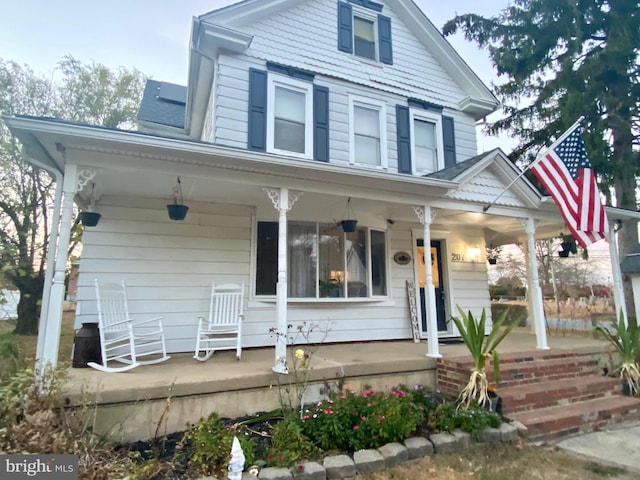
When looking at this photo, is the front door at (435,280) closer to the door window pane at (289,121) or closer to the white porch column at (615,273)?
the white porch column at (615,273)

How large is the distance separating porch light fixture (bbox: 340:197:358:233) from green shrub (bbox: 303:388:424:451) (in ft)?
8.87

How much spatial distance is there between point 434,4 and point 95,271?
12.0 metres

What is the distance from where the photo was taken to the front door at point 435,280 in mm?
7301

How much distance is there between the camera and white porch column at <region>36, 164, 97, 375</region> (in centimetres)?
341

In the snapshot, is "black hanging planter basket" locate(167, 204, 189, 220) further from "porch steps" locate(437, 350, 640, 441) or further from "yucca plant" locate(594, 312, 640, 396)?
"yucca plant" locate(594, 312, 640, 396)

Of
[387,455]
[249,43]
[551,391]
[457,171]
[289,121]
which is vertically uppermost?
[249,43]

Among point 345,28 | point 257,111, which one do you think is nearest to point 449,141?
point 345,28

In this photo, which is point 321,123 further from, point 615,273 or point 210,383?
point 615,273

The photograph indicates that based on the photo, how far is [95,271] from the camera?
16.7ft

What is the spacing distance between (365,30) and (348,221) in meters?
4.62

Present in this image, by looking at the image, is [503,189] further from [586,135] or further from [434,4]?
[434,4]

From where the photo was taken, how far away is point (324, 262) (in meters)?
6.34

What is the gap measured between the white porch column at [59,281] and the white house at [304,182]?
14 mm

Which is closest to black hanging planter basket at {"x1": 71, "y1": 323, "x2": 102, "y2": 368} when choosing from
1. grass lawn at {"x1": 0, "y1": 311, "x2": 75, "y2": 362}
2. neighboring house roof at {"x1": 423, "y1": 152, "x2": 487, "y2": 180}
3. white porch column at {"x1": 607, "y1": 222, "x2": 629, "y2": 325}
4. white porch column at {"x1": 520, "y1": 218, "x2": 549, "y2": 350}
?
grass lawn at {"x1": 0, "y1": 311, "x2": 75, "y2": 362}
